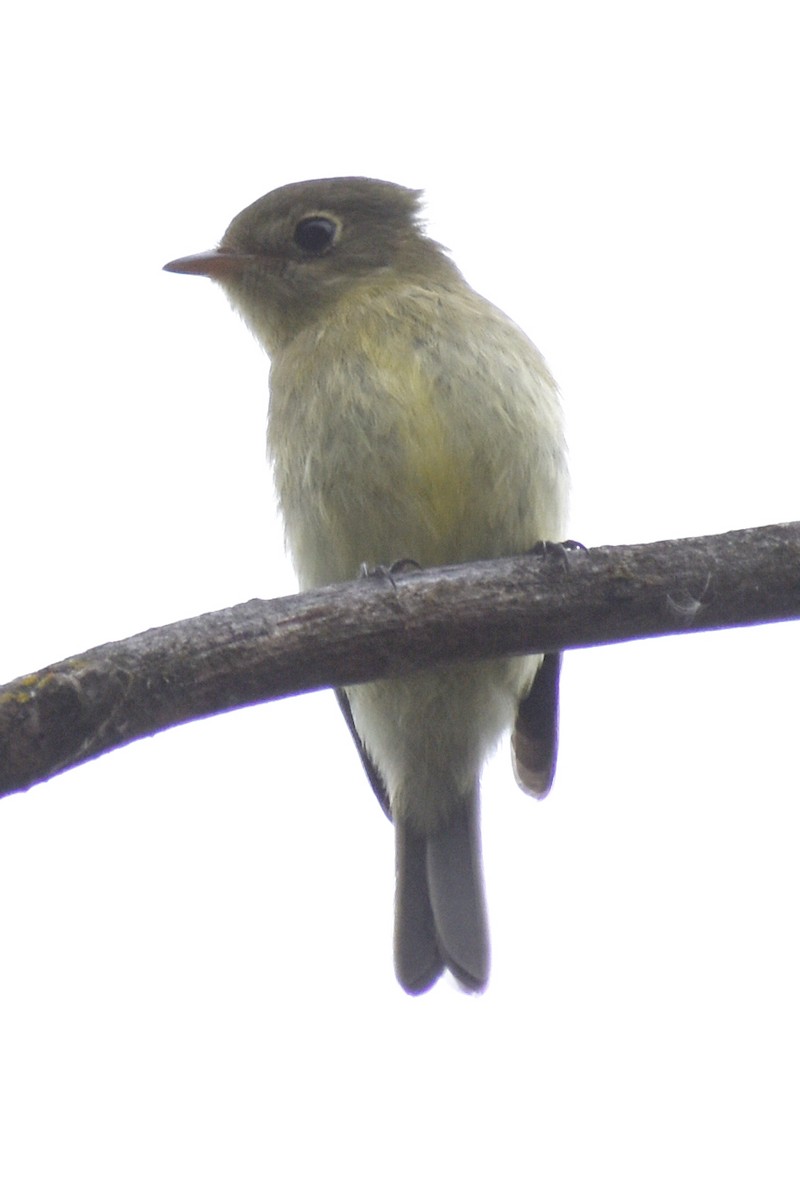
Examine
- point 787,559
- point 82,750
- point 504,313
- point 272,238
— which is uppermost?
point 272,238

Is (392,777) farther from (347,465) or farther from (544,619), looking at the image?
(544,619)

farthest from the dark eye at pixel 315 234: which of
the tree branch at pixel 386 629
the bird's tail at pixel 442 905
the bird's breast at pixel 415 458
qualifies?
the tree branch at pixel 386 629

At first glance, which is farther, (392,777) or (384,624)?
(392,777)

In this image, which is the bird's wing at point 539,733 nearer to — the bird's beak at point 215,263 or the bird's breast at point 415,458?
the bird's breast at point 415,458

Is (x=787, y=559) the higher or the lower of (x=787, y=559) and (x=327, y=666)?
the higher

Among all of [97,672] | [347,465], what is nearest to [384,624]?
[97,672]

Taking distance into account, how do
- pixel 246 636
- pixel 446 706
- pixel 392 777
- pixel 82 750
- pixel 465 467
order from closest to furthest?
pixel 82 750 → pixel 246 636 → pixel 465 467 → pixel 446 706 → pixel 392 777

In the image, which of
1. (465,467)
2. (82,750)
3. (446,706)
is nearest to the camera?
(82,750)

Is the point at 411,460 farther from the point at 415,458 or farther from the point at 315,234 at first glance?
the point at 315,234

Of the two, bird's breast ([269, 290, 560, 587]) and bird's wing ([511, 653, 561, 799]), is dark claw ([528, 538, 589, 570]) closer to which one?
bird's breast ([269, 290, 560, 587])
